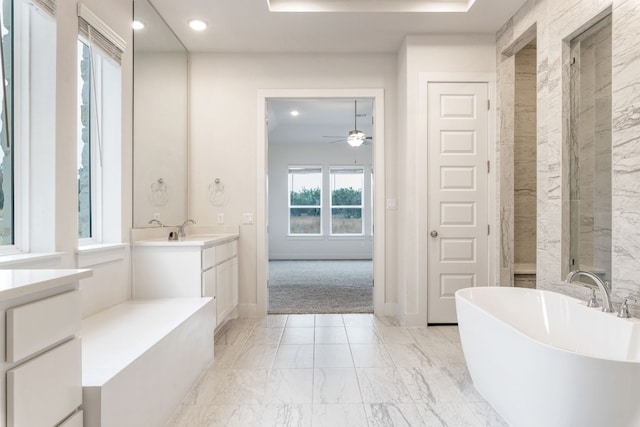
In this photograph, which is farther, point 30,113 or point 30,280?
point 30,113

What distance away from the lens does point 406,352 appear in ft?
10.3

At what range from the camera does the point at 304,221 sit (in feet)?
32.0

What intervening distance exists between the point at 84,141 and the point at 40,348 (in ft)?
6.11

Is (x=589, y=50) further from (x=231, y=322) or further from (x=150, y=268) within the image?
(x=231, y=322)

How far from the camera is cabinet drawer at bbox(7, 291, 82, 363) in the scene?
3.60 feet

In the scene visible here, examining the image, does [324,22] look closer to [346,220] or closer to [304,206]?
[304,206]

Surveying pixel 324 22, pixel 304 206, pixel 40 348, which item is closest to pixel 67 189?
pixel 40 348

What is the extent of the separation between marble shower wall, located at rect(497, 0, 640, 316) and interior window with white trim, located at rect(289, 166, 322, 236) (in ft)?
20.4

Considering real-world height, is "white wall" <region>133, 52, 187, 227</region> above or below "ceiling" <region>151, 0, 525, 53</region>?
below

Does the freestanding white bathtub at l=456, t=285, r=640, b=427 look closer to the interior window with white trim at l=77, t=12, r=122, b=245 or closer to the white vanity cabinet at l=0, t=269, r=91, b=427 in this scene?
the white vanity cabinet at l=0, t=269, r=91, b=427

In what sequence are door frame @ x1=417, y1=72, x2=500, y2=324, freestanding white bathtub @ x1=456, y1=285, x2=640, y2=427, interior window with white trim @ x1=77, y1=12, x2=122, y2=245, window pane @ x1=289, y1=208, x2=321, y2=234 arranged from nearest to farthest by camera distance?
1. freestanding white bathtub @ x1=456, y1=285, x2=640, y2=427
2. interior window with white trim @ x1=77, y1=12, x2=122, y2=245
3. door frame @ x1=417, y1=72, x2=500, y2=324
4. window pane @ x1=289, y1=208, x2=321, y2=234

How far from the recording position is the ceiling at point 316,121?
7.05 m

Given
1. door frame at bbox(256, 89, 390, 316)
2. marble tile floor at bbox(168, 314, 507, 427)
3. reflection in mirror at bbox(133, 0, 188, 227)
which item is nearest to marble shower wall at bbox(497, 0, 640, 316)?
marble tile floor at bbox(168, 314, 507, 427)

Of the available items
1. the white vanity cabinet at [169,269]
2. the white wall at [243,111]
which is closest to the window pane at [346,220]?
the white wall at [243,111]
